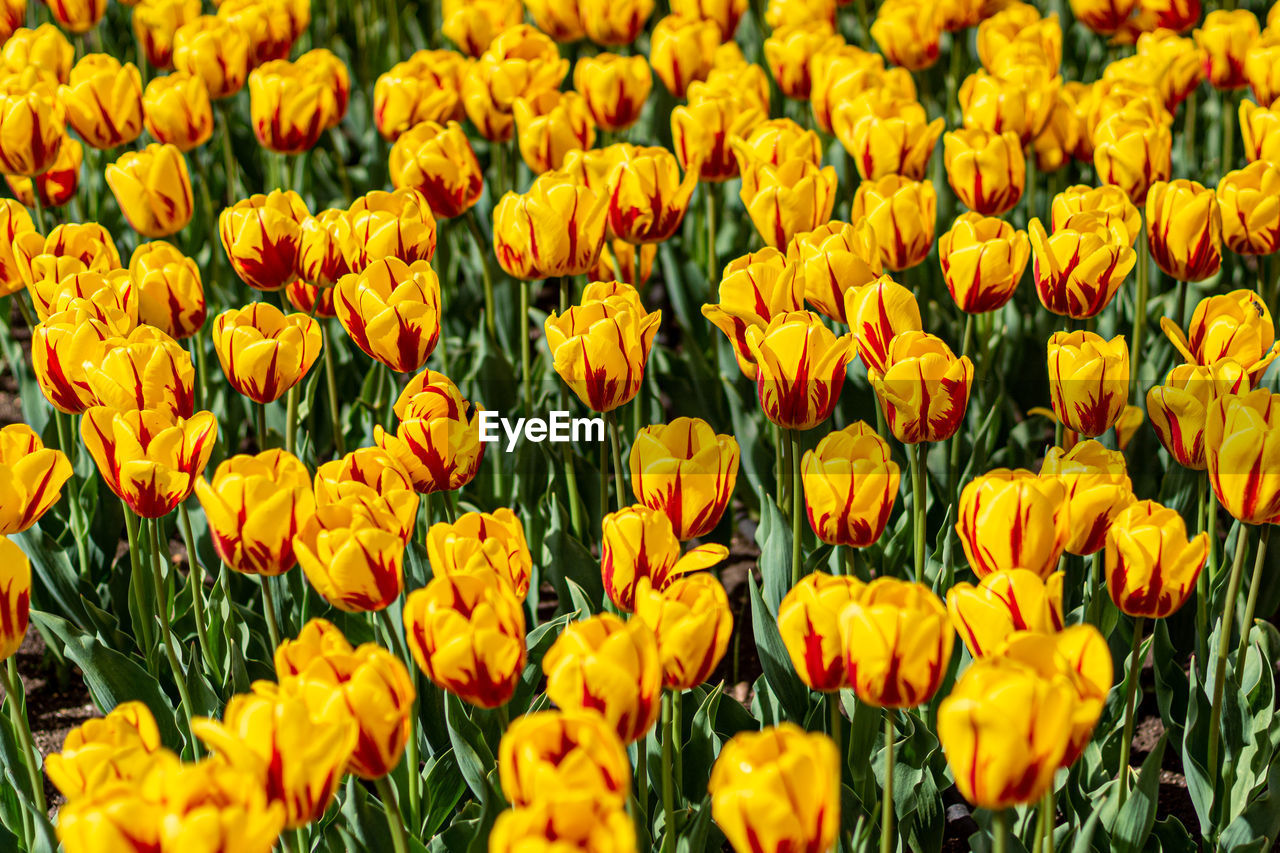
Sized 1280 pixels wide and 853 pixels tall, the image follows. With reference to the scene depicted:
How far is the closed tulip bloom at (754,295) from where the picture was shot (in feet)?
5.84

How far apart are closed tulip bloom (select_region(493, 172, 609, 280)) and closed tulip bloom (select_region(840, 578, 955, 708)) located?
0.97 meters

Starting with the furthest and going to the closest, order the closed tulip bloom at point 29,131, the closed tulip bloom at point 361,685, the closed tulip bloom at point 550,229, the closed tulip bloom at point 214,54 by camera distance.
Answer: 1. the closed tulip bloom at point 214,54
2. the closed tulip bloom at point 29,131
3. the closed tulip bloom at point 550,229
4. the closed tulip bloom at point 361,685

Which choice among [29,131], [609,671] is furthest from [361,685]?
[29,131]

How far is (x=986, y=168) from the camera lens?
7.43 ft

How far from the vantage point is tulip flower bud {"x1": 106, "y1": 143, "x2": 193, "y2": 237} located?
89.6 inches

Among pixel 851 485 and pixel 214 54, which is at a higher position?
pixel 214 54

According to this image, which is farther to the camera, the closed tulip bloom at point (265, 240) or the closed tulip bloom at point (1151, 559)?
the closed tulip bloom at point (265, 240)

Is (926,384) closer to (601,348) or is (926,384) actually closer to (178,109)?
(601,348)

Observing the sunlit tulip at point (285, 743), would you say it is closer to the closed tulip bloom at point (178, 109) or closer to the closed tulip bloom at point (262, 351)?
the closed tulip bloom at point (262, 351)

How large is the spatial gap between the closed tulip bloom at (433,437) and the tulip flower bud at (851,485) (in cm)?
39

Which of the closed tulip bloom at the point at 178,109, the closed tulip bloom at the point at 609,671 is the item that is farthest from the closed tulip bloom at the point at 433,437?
the closed tulip bloom at the point at 178,109

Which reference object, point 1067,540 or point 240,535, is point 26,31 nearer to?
point 240,535

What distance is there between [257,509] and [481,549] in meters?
0.23

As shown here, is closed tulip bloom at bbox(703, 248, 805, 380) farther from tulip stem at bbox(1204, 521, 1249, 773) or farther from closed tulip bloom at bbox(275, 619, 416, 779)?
closed tulip bloom at bbox(275, 619, 416, 779)
